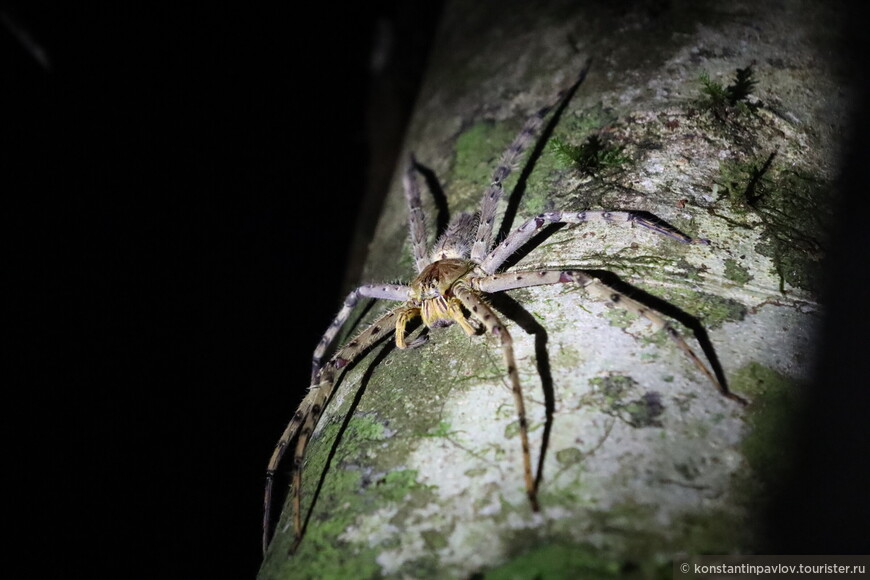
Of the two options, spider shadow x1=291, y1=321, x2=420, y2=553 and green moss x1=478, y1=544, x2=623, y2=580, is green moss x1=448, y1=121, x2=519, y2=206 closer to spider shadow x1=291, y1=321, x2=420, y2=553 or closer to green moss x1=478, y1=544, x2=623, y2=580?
spider shadow x1=291, y1=321, x2=420, y2=553

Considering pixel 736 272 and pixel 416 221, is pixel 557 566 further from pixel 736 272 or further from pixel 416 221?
pixel 416 221

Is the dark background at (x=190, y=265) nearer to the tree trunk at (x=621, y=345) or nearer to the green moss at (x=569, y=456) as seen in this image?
the tree trunk at (x=621, y=345)

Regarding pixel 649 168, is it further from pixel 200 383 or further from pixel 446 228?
pixel 200 383

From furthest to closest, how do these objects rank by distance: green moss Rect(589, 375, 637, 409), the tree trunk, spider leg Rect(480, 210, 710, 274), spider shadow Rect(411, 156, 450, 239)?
spider shadow Rect(411, 156, 450, 239) → spider leg Rect(480, 210, 710, 274) → green moss Rect(589, 375, 637, 409) → the tree trunk

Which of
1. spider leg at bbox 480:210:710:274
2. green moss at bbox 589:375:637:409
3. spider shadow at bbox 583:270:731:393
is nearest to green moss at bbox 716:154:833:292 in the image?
spider leg at bbox 480:210:710:274

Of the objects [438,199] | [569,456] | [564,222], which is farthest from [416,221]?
[569,456]

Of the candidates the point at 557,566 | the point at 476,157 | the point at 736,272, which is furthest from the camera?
the point at 476,157

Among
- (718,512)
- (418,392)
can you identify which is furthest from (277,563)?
(718,512)
